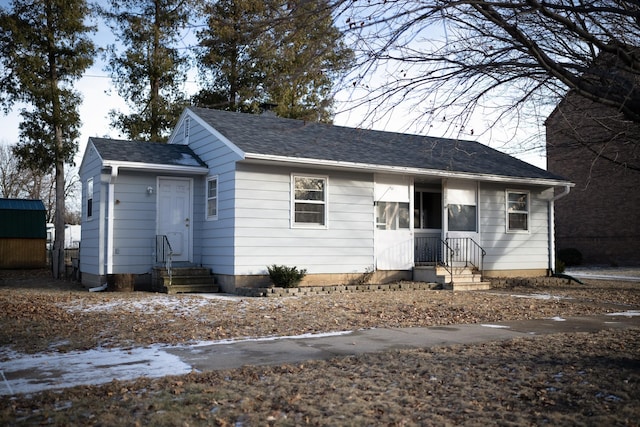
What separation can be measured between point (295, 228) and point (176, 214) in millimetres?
3333

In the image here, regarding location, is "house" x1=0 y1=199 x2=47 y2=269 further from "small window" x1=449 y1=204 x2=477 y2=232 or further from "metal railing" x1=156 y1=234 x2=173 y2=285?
"small window" x1=449 y1=204 x2=477 y2=232

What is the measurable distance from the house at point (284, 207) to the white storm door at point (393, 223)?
0.03m

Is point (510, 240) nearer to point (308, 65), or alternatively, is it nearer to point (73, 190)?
point (308, 65)

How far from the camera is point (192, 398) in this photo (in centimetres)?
520

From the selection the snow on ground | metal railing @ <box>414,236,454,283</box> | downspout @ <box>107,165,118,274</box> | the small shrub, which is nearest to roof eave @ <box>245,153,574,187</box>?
metal railing @ <box>414,236,454,283</box>

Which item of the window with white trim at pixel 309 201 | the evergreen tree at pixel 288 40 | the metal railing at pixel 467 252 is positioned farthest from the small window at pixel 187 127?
the evergreen tree at pixel 288 40

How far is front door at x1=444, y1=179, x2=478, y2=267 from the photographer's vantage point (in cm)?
1798

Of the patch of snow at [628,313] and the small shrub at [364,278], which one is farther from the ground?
the small shrub at [364,278]

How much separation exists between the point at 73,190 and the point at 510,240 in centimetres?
4458

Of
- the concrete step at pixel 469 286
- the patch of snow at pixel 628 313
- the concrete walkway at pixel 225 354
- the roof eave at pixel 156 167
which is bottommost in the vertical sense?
the patch of snow at pixel 628 313

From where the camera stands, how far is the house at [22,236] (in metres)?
25.5

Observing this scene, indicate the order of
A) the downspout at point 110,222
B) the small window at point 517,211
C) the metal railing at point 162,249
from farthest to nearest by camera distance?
the small window at point 517,211 < the metal railing at point 162,249 < the downspout at point 110,222

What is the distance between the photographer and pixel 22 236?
2569 cm

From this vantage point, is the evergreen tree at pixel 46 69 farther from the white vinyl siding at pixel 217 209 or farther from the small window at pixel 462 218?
the small window at pixel 462 218
